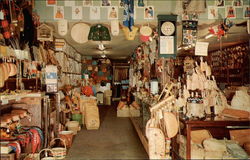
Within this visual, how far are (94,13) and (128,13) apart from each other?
27.0 inches

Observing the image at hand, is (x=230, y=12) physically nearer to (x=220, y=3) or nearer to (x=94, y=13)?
(x=220, y=3)

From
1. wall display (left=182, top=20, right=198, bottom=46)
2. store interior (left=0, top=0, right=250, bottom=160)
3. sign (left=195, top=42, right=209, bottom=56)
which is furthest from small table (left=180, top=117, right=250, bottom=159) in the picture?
wall display (left=182, top=20, right=198, bottom=46)

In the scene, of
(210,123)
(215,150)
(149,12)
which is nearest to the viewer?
(210,123)

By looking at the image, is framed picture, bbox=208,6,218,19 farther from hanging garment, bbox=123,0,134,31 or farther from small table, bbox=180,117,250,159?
small table, bbox=180,117,250,159

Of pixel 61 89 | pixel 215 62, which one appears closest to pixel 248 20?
pixel 61 89

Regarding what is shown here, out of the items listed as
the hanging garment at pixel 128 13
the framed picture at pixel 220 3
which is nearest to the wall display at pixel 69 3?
the hanging garment at pixel 128 13

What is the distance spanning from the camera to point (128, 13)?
4645 mm

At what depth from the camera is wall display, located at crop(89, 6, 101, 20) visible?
15.7 feet

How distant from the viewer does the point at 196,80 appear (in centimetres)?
381

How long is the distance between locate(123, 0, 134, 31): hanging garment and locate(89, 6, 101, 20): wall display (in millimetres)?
534

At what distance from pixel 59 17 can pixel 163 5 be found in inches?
82.1

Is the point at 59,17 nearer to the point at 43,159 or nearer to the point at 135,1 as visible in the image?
the point at 135,1

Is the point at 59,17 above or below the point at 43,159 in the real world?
above

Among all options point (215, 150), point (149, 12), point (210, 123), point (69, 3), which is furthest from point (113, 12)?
point (215, 150)
